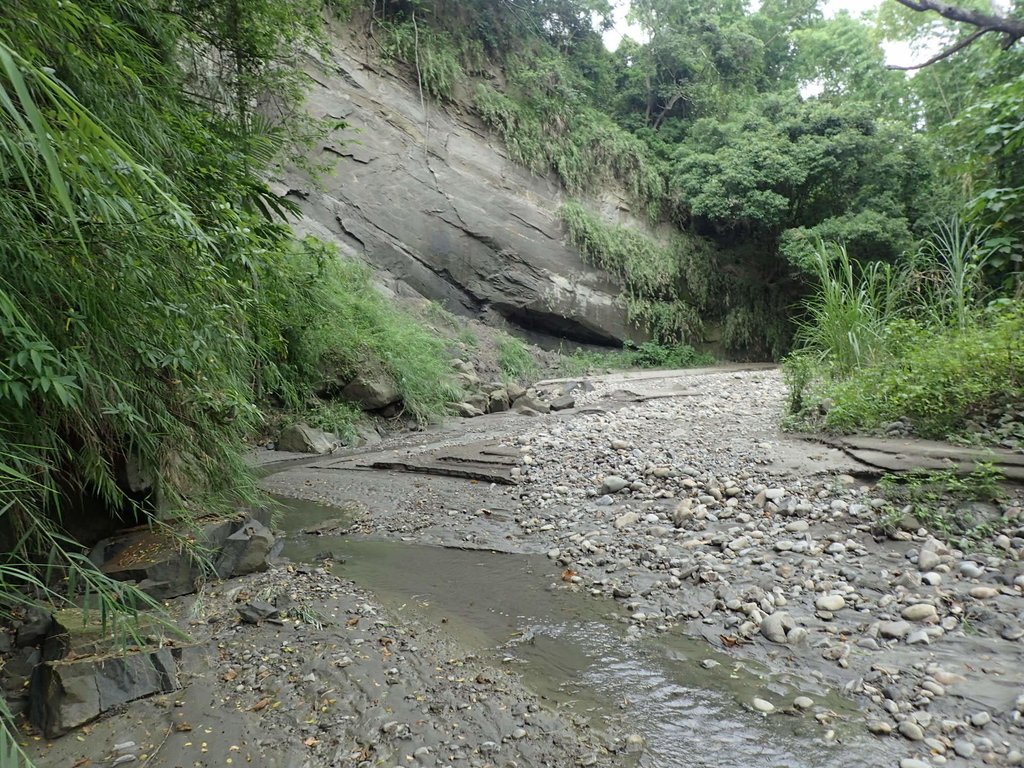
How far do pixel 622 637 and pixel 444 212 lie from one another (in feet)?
41.5

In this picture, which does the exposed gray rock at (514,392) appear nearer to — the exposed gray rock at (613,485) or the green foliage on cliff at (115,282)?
the exposed gray rock at (613,485)

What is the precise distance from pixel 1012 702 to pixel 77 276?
11.2 feet

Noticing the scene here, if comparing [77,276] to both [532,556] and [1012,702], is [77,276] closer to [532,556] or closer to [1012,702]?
[532,556]

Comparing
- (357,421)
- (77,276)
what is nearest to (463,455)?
(357,421)

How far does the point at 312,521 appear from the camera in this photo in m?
4.63

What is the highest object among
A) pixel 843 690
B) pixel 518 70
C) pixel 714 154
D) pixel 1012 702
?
pixel 518 70

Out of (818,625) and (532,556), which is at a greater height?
(818,625)

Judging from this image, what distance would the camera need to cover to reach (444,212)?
14141mm

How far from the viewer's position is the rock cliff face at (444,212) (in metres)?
13.1

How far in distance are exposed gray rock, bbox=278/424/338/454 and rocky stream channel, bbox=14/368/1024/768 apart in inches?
98.2

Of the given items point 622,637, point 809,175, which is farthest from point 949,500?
point 809,175

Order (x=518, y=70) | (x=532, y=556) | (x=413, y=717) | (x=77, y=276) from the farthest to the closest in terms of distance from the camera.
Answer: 1. (x=518, y=70)
2. (x=532, y=556)
3. (x=413, y=717)
4. (x=77, y=276)

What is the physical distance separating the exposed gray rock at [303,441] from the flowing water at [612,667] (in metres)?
3.50

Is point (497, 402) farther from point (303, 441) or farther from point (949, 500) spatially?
point (949, 500)
